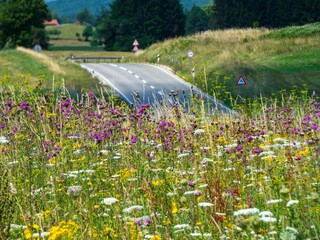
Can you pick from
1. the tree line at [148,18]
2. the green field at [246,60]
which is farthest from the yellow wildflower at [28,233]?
the tree line at [148,18]

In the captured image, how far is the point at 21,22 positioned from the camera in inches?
3243

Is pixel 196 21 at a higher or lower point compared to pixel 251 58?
higher

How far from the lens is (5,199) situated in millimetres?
5336

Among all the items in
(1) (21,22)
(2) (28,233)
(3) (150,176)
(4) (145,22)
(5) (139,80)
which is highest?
(1) (21,22)

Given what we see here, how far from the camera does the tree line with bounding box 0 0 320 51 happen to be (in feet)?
261

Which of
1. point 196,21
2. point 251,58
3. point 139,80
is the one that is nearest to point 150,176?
point 139,80

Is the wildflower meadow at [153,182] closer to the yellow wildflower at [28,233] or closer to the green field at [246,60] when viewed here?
the yellow wildflower at [28,233]

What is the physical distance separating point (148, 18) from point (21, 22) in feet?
62.8

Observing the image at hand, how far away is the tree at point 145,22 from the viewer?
94500 millimetres

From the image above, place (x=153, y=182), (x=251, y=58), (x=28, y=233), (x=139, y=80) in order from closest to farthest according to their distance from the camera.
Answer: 1. (x=28, y=233)
2. (x=153, y=182)
3. (x=139, y=80)
4. (x=251, y=58)

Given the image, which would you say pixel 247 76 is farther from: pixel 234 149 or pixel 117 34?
pixel 117 34

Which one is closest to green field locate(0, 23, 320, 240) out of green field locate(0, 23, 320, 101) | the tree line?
green field locate(0, 23, 320, 101)

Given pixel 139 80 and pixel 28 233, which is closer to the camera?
pixel 28 233

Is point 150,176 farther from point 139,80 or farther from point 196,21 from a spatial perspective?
point 196,21
